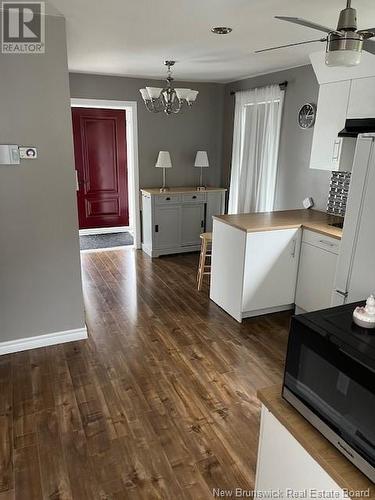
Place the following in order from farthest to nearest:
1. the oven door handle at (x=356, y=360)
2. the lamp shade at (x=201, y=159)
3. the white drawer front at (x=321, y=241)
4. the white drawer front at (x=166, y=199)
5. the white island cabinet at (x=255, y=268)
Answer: the lamp shade at (x=201, y=159) → the white drawer front at (x=166, y=199) → the white island cabinet at (x=255, y=268) → the white drawer front at (x=321, y=241) → the oven door handle at (x=356, y=360)

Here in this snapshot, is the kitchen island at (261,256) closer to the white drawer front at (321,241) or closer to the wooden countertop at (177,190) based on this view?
the white drawer front at (321,241)

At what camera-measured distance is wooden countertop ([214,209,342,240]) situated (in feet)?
10.2

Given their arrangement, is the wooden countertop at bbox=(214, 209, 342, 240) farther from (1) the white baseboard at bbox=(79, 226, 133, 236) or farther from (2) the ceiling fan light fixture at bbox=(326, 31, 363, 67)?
(1) the white baseboard at bbox=(79, 226, 133, 236)

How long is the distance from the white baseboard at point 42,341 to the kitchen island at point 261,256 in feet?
4.60

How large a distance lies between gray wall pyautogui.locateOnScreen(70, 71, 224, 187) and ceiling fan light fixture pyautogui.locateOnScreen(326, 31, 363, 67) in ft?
12.7

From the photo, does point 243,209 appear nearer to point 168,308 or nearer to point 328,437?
point 168,308

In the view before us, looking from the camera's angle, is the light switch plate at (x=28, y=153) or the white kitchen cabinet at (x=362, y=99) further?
the white kitchen cabinet at (x=362, y=99)

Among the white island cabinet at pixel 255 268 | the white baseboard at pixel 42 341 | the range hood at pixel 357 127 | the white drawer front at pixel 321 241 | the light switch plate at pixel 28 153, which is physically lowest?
the white baseboard at pixel 42 341

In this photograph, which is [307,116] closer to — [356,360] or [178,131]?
[178,131]

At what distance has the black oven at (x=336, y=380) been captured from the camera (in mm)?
944

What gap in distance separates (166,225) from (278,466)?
4071mm

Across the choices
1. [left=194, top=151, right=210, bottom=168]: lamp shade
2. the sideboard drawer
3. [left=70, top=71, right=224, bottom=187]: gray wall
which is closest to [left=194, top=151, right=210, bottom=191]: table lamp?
[left=194, top=151, right=210, bottom=168]: lamp shade

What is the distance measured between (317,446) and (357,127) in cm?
255

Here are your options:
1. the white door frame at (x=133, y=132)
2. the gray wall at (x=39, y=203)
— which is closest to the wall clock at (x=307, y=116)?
the white door frame at (x=133, y=132)
